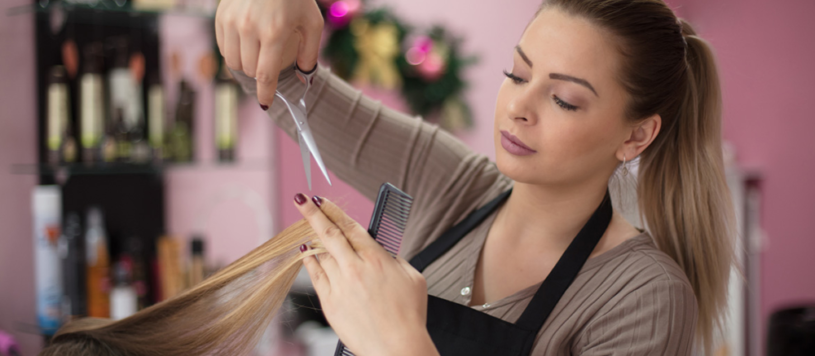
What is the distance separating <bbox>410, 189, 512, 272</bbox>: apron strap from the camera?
110cm

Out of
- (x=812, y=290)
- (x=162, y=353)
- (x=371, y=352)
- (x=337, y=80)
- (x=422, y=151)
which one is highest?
(x=337, y=80)

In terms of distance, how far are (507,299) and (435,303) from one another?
4.6 inches

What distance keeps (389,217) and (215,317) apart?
12.6 inches

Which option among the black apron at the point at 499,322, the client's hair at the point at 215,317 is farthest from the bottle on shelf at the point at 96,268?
the black apron at the point at 499,322

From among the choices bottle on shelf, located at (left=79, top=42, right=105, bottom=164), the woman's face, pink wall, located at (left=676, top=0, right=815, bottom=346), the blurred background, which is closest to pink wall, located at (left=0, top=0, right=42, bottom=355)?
the blurred background

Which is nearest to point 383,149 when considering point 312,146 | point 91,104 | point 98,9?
point 312,146

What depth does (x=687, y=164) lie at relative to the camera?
1085 millimetres

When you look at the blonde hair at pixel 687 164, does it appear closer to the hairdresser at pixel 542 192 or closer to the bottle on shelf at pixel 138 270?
the hairdresser at pixel 542 192

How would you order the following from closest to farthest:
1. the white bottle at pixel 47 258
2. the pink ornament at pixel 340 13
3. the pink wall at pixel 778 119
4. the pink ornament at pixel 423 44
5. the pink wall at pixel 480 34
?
the white bottle at pixel 47 258 < the pink ornament at pixel 340 13 < the pink ornament at pixel 423 44 < the pink wall at pixel 480 34 < the pink wall at pixel 778 119

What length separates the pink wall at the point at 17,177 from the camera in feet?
5.18

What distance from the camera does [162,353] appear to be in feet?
2.89

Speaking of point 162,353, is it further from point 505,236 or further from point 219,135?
point 219,135

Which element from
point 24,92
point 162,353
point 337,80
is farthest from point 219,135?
point 162,353

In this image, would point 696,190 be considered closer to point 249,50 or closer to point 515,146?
point 515,146
